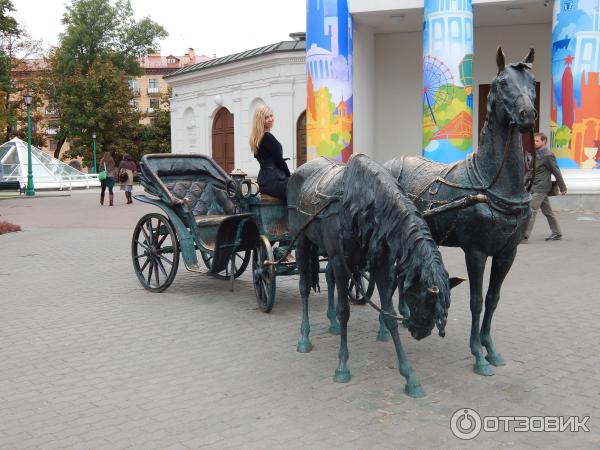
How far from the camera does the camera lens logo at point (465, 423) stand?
3758mm

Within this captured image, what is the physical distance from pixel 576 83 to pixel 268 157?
12.9 metres

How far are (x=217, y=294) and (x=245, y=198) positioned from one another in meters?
1.46

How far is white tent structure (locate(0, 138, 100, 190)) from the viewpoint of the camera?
38.1 m

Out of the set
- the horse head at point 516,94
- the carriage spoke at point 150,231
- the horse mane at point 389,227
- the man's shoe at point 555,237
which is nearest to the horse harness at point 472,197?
the horse head at point 516,94

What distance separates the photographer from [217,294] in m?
7.91

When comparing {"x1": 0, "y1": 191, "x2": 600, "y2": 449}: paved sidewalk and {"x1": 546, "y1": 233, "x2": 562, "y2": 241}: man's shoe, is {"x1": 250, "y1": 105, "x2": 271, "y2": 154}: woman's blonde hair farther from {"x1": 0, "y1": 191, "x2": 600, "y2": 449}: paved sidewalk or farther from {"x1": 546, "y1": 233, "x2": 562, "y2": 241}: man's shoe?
{"x1": 546, "y1": 233, "x2": 562, "y2": 241}: man's shoe

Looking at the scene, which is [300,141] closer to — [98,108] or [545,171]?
[545,171]

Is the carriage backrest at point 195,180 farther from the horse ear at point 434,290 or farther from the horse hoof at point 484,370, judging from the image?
the horse ear at point 434,290

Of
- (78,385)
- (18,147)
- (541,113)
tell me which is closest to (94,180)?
(18,147)

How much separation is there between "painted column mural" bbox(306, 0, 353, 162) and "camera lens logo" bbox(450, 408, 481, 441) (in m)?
15.6

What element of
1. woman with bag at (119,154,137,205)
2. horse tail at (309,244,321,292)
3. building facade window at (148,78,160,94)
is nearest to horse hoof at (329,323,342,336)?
horse tail at (309,244,321,292)

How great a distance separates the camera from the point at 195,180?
8.73 meters

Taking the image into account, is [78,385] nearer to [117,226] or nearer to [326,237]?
[326,237]

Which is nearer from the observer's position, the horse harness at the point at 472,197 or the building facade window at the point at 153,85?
the horse harness at the point at 472,197
